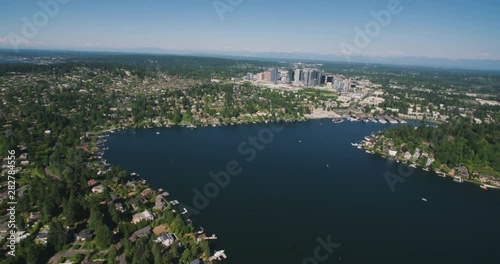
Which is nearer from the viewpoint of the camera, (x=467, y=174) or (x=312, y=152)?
(x=467, y=174)

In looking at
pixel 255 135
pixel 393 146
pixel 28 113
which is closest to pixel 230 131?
pixel 255 135

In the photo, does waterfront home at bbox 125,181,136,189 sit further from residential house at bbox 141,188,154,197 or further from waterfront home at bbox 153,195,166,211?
waterfront home at bbox 153,195,166,211

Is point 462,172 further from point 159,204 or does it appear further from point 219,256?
point 159,204

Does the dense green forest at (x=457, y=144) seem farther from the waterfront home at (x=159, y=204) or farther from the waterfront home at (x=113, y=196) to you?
the waterfront home at (x=113, y=196)

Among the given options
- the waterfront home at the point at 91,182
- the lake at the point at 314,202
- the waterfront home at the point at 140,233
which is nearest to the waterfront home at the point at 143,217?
the waterfront home at the point at 140,233

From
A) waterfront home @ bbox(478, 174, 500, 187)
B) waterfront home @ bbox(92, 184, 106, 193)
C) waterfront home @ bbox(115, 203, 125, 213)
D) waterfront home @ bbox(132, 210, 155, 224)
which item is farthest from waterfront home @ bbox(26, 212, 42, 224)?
waterfront home @ bbox(478, 174, 500, 187)

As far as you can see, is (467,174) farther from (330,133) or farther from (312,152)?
(330,133)
